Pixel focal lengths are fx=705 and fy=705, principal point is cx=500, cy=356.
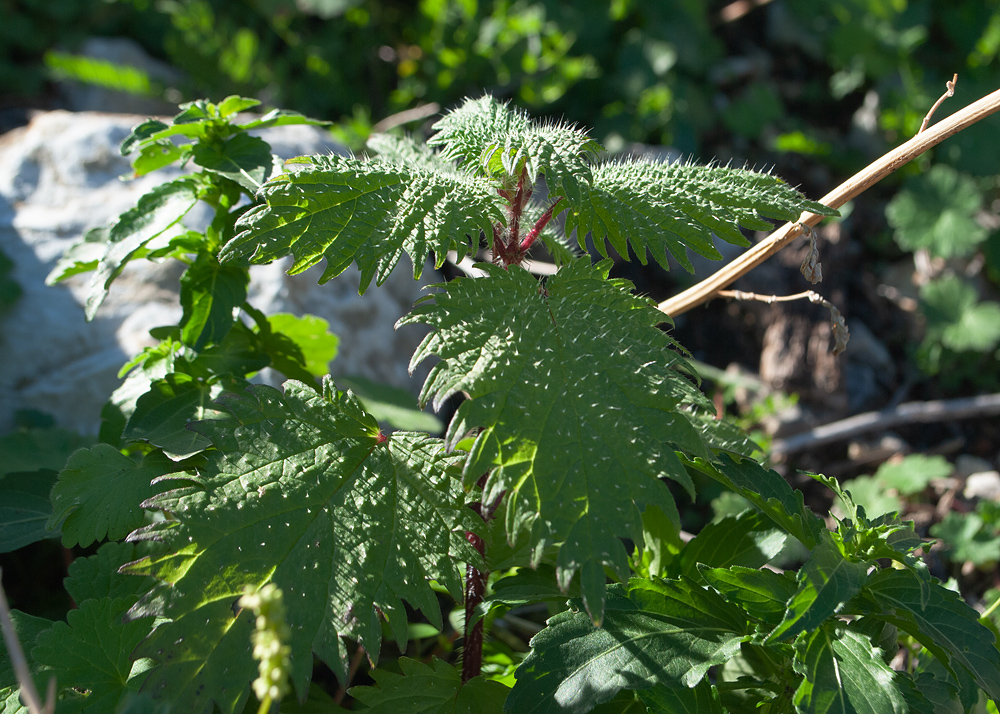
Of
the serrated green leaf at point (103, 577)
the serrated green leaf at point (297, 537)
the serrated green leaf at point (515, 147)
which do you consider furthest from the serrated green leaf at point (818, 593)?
the serrated green leaf at point (103, 577)

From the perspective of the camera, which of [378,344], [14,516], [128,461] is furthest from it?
[378,344]

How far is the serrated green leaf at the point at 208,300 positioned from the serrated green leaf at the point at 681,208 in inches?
28.6

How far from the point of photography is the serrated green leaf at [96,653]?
3.73ft

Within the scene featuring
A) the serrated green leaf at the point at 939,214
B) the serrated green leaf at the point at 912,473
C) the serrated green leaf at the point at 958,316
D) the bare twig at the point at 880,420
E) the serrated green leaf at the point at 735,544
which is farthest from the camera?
the serrated green leaf at the point at 939,214

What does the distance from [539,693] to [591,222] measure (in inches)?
31.9

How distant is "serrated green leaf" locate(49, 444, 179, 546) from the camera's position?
126cm

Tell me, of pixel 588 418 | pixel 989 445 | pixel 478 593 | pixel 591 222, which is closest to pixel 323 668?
pixel 478 593

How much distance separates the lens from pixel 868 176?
4.41 feet

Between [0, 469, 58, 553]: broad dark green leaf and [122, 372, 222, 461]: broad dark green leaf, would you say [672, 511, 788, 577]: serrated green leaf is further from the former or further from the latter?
[0, 469, 58, 553]: broad dark green leaf

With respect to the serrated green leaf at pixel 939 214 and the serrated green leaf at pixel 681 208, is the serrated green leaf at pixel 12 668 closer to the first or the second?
the serrated green leaf at pixel 681 208

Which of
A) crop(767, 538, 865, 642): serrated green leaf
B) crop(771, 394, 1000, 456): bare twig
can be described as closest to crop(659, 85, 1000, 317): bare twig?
crop(767, 538, 865, 642): serrated green leaf

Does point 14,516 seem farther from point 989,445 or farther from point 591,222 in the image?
point 989,445

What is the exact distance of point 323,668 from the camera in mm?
1804

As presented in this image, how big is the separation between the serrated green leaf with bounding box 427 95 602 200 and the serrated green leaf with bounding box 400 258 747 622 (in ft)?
0.62
